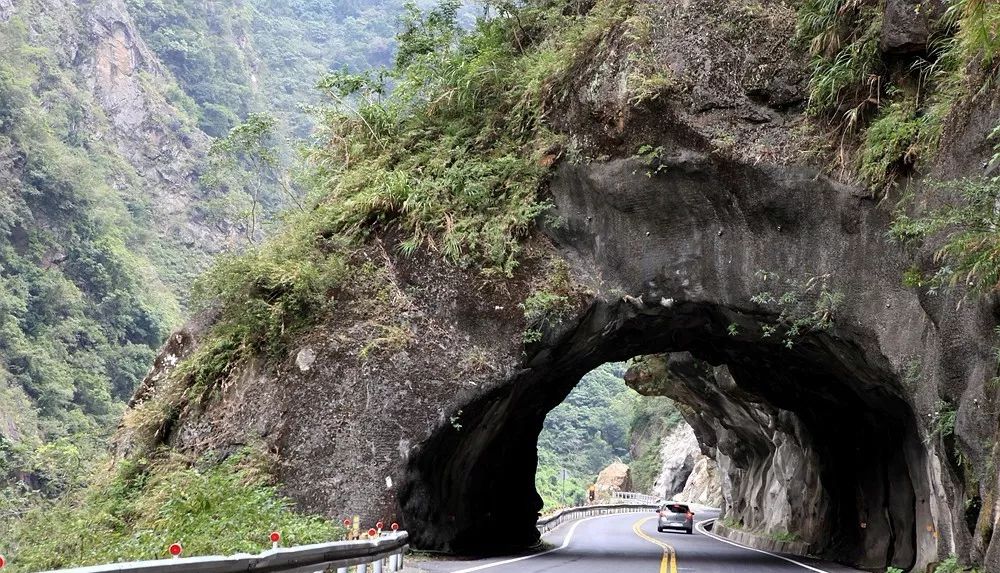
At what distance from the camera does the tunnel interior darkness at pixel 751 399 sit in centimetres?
1712

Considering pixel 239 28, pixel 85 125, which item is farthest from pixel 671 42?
pixel 239 28

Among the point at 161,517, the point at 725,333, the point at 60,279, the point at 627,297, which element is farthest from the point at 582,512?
the point at 161,517

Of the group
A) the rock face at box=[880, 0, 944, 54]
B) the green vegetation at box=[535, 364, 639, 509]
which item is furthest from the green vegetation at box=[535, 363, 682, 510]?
the rock face at box=[880, 0, 944, 54]

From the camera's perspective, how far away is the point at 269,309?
1650cm

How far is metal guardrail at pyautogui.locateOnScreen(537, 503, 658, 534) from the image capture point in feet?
118

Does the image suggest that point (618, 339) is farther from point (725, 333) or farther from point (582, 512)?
point (582, 512)

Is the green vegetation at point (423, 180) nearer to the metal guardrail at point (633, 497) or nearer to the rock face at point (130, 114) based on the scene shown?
the rock face at point (130, 114)

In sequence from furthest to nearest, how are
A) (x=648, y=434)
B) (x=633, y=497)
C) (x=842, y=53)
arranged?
(x=648, y=434) < (x=633, y=497) < (x=842, y=53)

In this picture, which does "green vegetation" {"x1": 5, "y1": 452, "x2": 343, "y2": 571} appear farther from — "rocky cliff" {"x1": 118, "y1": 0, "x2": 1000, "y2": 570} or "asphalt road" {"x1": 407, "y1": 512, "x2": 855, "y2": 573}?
"asphalt road" {"x1": 407, "y1": 512, "x2": 855, "y2": 573}

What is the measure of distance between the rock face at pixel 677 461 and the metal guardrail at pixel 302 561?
59.6m

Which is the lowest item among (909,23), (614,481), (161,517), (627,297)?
(161,517)

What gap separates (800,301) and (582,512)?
36.0 metres

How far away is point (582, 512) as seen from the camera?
5009 cm

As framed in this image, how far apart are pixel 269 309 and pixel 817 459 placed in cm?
1776
